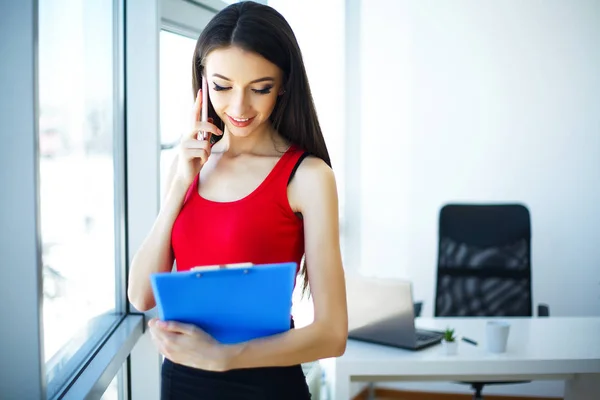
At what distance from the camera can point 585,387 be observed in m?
2.35

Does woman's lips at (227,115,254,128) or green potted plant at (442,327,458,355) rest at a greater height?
woman's lips at (227,115,254,128)

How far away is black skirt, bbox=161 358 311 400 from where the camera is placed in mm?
1225

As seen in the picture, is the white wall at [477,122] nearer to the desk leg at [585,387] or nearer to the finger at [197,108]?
the desk leg at [585,387]

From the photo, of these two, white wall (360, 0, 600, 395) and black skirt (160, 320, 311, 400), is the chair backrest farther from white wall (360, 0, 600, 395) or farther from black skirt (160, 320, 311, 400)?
black skirt (160, 320, 311, 400)

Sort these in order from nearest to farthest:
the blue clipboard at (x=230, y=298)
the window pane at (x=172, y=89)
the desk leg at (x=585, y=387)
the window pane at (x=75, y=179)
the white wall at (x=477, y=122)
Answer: the blue clipboard at (x=230, y=298), the window pane at (x=75, y=179), the desk leg at (x=585, y=387), the window pane at (x=172, y=89), the white wall at (x=477, y=122)

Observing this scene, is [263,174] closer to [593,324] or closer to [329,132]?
[593,324]

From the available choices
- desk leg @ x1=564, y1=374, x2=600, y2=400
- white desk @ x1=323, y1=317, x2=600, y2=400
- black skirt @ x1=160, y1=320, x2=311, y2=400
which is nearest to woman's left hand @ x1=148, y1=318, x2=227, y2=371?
black skirt @ x1=160, y1=320, x2=311, y2=400

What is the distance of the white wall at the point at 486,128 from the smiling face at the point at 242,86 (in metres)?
2.95

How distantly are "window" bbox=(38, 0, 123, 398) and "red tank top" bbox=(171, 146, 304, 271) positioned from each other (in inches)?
14.8

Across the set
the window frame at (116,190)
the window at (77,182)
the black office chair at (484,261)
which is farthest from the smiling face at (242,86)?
the black office chair at (484,261)

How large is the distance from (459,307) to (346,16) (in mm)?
2116

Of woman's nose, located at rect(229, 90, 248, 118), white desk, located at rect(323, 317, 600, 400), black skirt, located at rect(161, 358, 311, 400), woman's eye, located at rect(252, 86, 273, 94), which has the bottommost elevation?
white desk, located at rect(323, 317, 600, 400)

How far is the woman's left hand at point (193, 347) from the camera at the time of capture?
106 centimetres

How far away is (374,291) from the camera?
7.48 feet
